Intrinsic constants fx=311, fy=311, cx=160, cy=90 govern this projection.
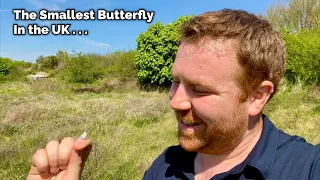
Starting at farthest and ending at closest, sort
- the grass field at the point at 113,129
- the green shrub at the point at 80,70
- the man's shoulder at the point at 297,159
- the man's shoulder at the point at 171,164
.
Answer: the green shrub at the point at 80,70 → the grass field at the point at 113,129 → the man's shoulder at the point at 171,164 → the man's shoulder at the point at 297,159

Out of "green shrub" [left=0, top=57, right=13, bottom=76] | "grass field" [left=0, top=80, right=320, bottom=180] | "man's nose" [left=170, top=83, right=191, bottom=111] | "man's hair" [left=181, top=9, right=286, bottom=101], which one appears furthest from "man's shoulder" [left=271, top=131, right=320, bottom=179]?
"green shrub" [left=0, top=57, right=13, bottom=76]

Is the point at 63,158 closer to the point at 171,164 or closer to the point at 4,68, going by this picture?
the point at 171,164

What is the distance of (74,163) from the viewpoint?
112 cm

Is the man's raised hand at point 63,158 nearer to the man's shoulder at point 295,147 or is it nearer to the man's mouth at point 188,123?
the man's mouth at point 188,123

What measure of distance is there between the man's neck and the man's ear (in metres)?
0.10

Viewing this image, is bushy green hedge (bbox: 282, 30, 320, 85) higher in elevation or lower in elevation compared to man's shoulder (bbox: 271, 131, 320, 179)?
higher

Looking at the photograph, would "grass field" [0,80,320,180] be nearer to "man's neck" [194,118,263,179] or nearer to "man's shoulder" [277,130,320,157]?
"man's neck" [194,118,263,179]

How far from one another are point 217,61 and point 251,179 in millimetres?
442

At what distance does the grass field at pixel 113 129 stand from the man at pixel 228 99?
144 inches

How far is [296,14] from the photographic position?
1853 cm

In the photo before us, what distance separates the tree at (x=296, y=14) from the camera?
17984 millimetres

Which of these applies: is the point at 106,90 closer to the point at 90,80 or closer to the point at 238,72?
the point at 90,80

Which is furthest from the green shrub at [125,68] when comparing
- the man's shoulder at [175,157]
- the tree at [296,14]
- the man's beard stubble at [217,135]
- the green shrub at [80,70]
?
the man's beard stubble at [217,135]

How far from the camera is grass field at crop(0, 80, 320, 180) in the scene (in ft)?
16.6
